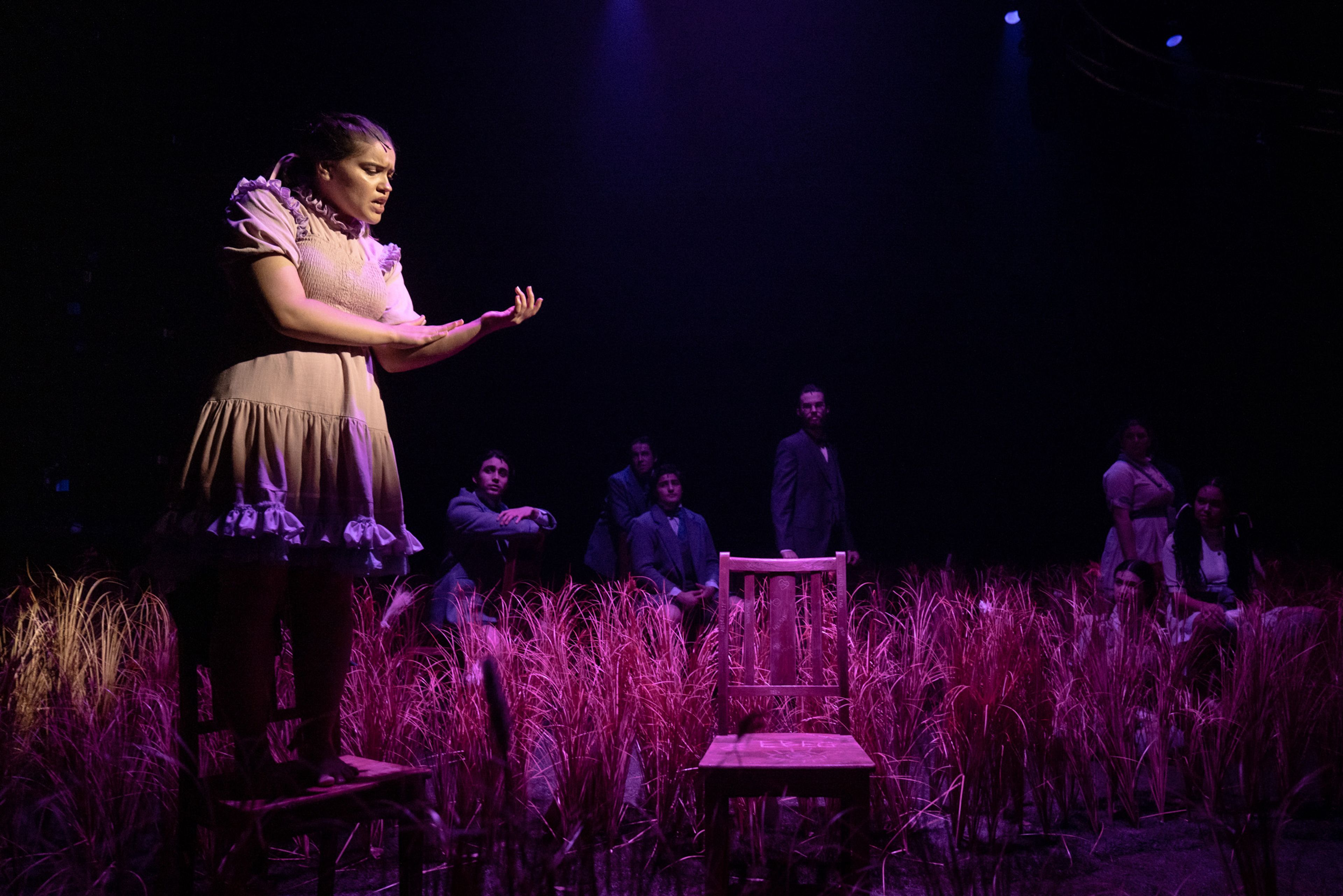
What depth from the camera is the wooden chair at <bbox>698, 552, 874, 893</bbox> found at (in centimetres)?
179

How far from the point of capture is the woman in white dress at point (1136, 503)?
3.77 m

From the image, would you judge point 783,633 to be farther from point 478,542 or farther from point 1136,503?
point 1136,503

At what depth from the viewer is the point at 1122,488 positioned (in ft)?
12.5

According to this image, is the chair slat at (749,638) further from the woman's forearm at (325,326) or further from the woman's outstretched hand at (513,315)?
the woman's forearm at (325,326)

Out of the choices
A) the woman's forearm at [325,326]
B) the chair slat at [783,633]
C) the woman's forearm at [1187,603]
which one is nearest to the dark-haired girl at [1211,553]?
the woman's forearm at [1187,603]

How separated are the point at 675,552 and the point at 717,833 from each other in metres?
2.50

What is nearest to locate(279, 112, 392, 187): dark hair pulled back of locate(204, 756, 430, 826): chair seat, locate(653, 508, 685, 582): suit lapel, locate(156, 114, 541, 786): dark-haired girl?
locate(156, 114, 541, 786): dark-haired girl

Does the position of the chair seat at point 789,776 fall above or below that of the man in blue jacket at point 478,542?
below

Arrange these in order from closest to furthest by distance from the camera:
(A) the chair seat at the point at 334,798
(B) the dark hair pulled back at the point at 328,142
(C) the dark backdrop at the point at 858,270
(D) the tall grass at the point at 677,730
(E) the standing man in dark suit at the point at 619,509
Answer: (A) the chair seat at the point at 334,798, (B) the dark hair pulled back at the point at 328,142, (D) the tall grass at the point at 677,730, (E) the standing man in dark suit at the point at 619,509, (C) the dark backdrop at the point at 858,270

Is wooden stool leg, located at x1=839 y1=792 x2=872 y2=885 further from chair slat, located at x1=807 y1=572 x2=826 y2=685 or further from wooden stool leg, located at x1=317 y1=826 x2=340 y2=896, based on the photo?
wooden stool leg, located at x1=317 y1=826 x2=340 y2=896

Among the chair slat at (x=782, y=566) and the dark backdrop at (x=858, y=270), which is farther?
the dark backdrop at (x=858, y=270)

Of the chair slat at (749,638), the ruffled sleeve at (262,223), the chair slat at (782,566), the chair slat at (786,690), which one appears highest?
the ruffled sleeve at (262,223)

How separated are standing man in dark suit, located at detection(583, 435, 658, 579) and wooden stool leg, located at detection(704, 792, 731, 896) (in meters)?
2.69

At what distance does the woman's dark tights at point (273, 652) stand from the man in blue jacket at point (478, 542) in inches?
89.2
